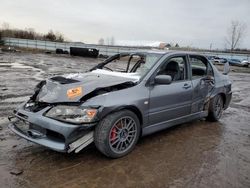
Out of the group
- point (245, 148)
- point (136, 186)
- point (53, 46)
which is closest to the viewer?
point (136, 186)

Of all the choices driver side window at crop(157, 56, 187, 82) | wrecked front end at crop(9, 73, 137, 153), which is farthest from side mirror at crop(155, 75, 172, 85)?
wrecked front end at crop(9, 73, 137, 153)

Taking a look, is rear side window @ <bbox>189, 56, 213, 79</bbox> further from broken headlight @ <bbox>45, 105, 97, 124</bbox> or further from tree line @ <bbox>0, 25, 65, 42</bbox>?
tree line @ <bbox>0, 25, 65, 42</bbox>

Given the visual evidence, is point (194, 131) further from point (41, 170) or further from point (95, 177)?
point (41, 170)

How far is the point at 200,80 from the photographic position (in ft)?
18.6

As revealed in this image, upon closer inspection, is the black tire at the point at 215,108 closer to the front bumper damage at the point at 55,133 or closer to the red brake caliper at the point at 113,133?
the red brake caliper at the point at 113,133

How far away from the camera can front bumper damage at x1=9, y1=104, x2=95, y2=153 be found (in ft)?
11.8

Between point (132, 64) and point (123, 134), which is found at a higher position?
point (132, 64)

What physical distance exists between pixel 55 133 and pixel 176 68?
268cm

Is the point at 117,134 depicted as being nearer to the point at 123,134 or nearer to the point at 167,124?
the point at 123,134

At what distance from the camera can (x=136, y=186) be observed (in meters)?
3.32

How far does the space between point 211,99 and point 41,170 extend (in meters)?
3.91

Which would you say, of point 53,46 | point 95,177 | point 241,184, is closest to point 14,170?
point 95,177

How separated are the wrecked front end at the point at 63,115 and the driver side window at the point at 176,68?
1.20 m

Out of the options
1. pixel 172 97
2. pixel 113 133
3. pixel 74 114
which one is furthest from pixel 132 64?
pixel 74 114
